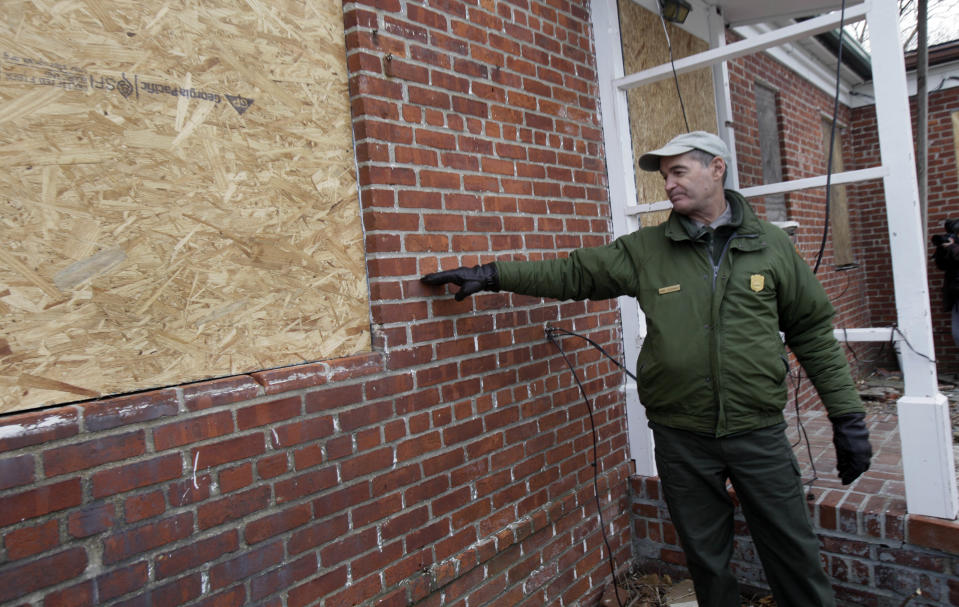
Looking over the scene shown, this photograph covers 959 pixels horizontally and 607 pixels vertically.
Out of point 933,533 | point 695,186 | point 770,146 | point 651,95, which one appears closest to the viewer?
point 695,186

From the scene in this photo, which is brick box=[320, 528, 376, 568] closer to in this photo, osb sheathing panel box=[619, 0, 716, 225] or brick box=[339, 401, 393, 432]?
brick box=[339, 401, 393, 432]

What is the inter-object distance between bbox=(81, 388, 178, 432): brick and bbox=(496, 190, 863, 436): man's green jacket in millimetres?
1266

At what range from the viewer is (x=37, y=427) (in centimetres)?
159

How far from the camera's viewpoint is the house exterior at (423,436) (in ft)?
5.66

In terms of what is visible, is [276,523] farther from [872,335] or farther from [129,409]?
[872,335]

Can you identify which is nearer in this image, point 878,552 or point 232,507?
point 232,507

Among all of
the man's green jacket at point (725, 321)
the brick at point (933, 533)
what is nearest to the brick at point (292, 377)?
the man's green jacket at point (725, 321)

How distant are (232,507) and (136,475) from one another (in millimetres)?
314

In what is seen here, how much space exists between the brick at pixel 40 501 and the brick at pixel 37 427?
116 millimetres

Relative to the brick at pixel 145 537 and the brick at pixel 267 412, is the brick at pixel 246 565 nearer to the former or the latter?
the brick at pixel 145 537

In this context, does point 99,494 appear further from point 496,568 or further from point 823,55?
point 823,55

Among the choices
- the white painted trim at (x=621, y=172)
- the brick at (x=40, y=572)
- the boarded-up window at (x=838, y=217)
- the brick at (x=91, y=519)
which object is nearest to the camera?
the brick at (x=40, y=572)

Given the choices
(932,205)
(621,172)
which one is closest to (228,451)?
(621,172)

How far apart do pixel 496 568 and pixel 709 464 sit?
1024mm
